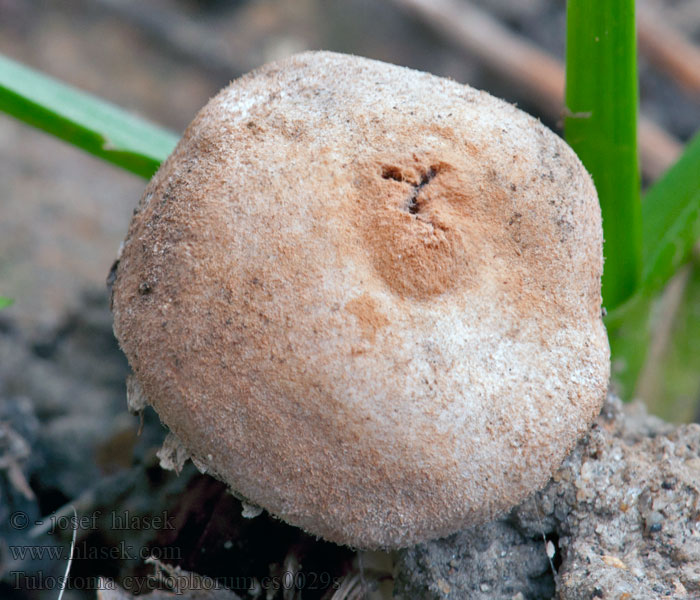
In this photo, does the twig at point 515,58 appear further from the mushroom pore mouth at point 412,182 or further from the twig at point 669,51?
the mushroom pore mouth at point 412,182

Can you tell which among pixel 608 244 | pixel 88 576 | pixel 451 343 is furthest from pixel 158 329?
pixel 608 244

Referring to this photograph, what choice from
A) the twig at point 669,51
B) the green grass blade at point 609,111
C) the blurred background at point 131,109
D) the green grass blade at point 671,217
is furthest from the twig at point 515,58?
the green grass blade at point 609,111

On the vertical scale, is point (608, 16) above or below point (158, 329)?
above

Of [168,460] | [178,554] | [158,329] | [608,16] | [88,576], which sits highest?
[608,16]

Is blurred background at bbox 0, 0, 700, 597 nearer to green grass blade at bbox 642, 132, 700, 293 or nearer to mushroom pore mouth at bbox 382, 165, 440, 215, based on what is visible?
green grass blade at bbox 642, 132, 700, 293

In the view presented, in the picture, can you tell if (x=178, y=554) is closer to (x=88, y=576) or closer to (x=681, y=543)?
(x=88, y=576)

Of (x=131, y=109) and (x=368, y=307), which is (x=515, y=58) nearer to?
(x=131, y=109)

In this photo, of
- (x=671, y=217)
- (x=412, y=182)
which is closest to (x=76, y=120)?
(x=412, y=182)
